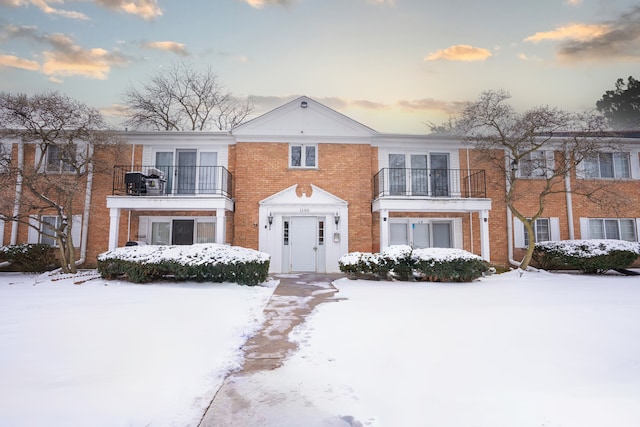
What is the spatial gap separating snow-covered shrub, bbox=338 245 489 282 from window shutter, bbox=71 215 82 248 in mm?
10481

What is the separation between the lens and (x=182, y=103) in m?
25.3

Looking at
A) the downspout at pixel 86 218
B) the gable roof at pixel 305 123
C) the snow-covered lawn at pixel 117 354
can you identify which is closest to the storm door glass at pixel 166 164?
the downspout at pixel 86 218

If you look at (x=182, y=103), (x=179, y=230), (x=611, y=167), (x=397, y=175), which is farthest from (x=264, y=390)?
(x=182, y=103)

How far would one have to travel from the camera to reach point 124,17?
12312 mm

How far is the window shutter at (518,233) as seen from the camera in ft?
46.5

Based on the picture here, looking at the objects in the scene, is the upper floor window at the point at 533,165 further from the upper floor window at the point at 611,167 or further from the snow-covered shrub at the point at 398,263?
the snow-covered shrub at the point at 398,263

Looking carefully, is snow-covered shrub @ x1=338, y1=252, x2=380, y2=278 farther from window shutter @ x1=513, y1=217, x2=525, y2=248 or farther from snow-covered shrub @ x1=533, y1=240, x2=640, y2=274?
snow-covered shrub @ x1=533, y1=240, x2=640, y2=274

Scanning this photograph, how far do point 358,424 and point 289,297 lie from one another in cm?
548

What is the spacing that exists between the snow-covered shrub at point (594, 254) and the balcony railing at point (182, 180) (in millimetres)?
12795

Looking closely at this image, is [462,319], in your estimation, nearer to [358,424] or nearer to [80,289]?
[358,424]

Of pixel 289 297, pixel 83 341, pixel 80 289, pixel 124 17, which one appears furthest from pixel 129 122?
pixel 83 341

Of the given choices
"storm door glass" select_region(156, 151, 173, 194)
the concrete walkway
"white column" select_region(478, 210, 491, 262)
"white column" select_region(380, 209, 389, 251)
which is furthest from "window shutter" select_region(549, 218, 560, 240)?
"storm door glass" select_region(156, 151, 173, 194)

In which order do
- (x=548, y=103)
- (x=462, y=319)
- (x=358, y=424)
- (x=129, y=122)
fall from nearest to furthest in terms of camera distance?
(x=358, y=424) < (x=462, y=319) < (x=548, y=103) < (x=129, y=122)

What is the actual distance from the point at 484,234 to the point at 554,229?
12.1 ft
